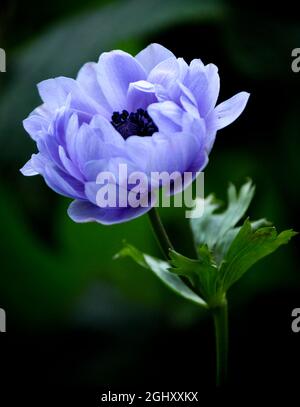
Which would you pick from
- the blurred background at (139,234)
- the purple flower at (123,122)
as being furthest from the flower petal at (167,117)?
the blurred background at (139,234)

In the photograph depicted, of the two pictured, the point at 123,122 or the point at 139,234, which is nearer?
the point at 123,122

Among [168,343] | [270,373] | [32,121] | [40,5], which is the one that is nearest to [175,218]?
[168,343]

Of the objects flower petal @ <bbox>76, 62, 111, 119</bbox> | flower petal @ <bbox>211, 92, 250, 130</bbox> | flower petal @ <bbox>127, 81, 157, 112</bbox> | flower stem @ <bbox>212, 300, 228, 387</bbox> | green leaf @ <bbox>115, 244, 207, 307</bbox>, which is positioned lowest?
flower stem @ <bbox>212, 300, 228, 387</bbox>

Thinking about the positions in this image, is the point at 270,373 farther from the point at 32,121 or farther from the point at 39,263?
the point at 32,121

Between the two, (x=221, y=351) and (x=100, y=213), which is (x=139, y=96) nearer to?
(x=100, y=213)

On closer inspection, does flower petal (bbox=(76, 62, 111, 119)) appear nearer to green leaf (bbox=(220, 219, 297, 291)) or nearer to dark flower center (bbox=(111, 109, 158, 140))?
dark flower center (bbox=(111, 109, 158, 140))

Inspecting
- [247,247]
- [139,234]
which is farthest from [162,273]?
[139,234]

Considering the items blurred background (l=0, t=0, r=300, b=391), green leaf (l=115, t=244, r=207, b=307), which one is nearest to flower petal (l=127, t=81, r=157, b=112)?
green leaf (l=115, t=244, r=207, b=307)

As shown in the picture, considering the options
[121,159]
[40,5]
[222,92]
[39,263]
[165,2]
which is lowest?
[121,159]

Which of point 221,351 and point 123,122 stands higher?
point 123,122
